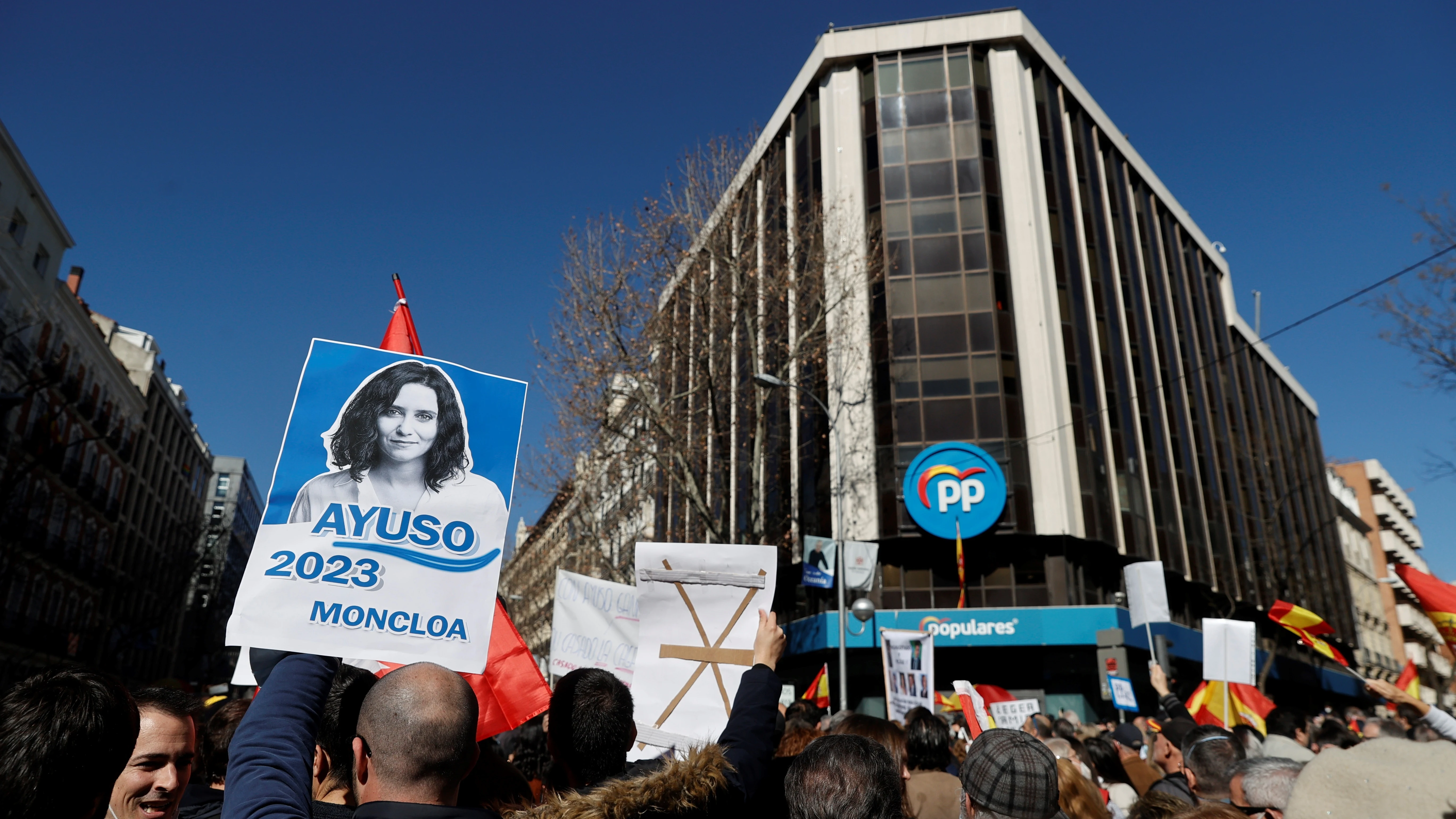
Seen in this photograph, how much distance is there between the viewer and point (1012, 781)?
116 inches

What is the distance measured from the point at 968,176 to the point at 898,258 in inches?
150

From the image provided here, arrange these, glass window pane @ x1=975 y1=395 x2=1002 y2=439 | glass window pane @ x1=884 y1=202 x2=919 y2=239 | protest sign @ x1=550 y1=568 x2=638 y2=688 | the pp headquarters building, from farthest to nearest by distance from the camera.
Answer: glass window pane @ x1=884 y1=202 x2=919 y2=239 → glass window pane @ x1=975 y1=395 x2=1002 y2=439 → the pp headquarters building → protest sign @ x1=550 y1=568 x2=638 y2=688

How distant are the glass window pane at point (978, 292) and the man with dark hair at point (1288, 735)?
1928cm

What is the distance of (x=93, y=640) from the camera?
44.4 m

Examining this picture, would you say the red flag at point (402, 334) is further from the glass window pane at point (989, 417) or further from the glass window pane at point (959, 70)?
the glass window pane at point (959, 70)

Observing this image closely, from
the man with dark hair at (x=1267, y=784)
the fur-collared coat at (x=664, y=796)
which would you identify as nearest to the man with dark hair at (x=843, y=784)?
the fur-collared coat at (x=664, y=796)

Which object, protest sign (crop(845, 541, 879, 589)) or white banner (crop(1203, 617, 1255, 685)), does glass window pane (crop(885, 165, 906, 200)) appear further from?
Answer: white banner (crop(1203, 617, 1255, 685))

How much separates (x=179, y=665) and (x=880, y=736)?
77.3 m

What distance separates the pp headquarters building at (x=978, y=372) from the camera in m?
26.6

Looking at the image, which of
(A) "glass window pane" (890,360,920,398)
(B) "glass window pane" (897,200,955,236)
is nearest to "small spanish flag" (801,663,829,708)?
(A) "glass window pane" (890,360,920,398)

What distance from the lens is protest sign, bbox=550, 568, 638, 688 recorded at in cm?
703

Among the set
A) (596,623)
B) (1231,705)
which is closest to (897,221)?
(1231,705)

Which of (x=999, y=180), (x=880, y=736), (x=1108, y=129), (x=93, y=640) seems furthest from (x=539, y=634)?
A: (x=880, y=736)

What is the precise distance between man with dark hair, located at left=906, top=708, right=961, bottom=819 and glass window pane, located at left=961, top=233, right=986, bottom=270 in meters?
26.6
